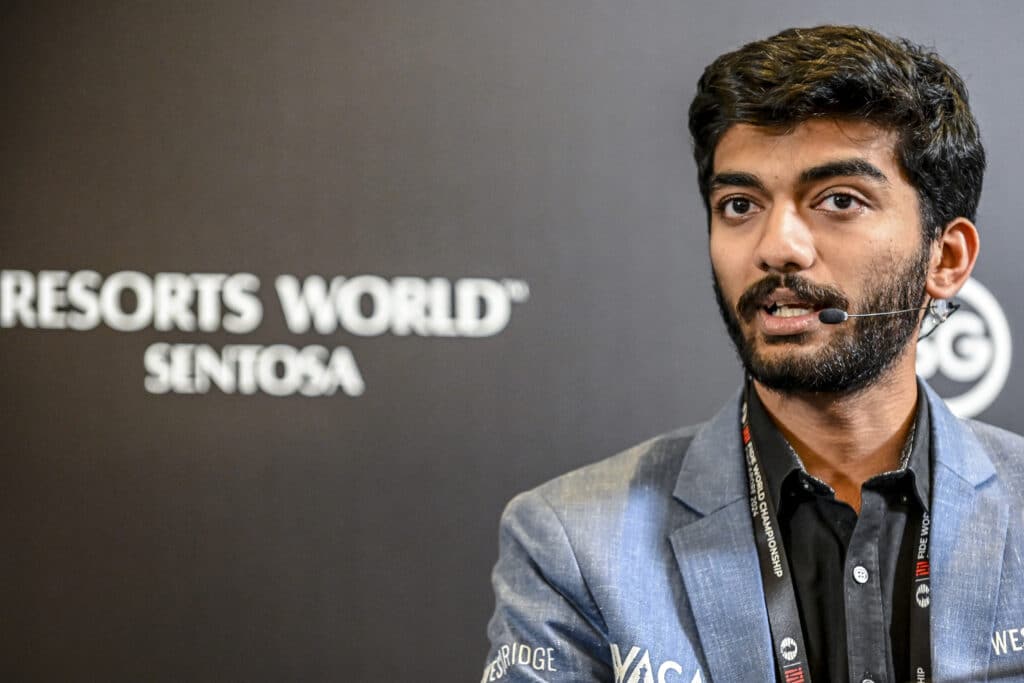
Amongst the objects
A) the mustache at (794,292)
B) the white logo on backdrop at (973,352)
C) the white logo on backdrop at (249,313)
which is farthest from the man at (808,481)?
the white logo on backdrop at (249,313)

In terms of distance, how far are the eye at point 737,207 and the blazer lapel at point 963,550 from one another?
1.42ft

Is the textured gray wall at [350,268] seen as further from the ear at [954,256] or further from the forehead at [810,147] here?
the forehead at [810,147]

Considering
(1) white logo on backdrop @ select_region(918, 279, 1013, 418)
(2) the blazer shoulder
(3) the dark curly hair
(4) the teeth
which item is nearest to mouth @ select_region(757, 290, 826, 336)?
(4) the teeth

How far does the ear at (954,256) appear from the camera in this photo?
1811mm

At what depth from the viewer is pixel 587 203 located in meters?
2.52

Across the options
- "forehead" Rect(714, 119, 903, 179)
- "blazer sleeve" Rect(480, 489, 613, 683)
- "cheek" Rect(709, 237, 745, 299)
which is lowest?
"blazer sleeve" Rect(480, 489, 613, 683)

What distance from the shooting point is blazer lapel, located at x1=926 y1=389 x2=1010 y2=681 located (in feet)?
5.17

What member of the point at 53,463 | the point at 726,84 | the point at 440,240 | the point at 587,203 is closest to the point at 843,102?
the point at 726,84

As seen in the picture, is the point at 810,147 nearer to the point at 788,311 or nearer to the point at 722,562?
the point at 788,311

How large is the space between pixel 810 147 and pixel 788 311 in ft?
0.76

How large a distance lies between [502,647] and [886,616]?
0.53 meters

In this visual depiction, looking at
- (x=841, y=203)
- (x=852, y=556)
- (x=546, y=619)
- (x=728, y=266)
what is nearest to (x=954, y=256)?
(x=841, y=203)

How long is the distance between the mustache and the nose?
0.05 feet

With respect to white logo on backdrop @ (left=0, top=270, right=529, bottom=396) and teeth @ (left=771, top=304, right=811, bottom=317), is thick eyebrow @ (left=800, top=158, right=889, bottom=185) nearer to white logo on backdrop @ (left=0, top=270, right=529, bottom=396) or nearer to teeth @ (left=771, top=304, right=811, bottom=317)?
teeth @ (left=771, top=304, right=811, bottom=317)
